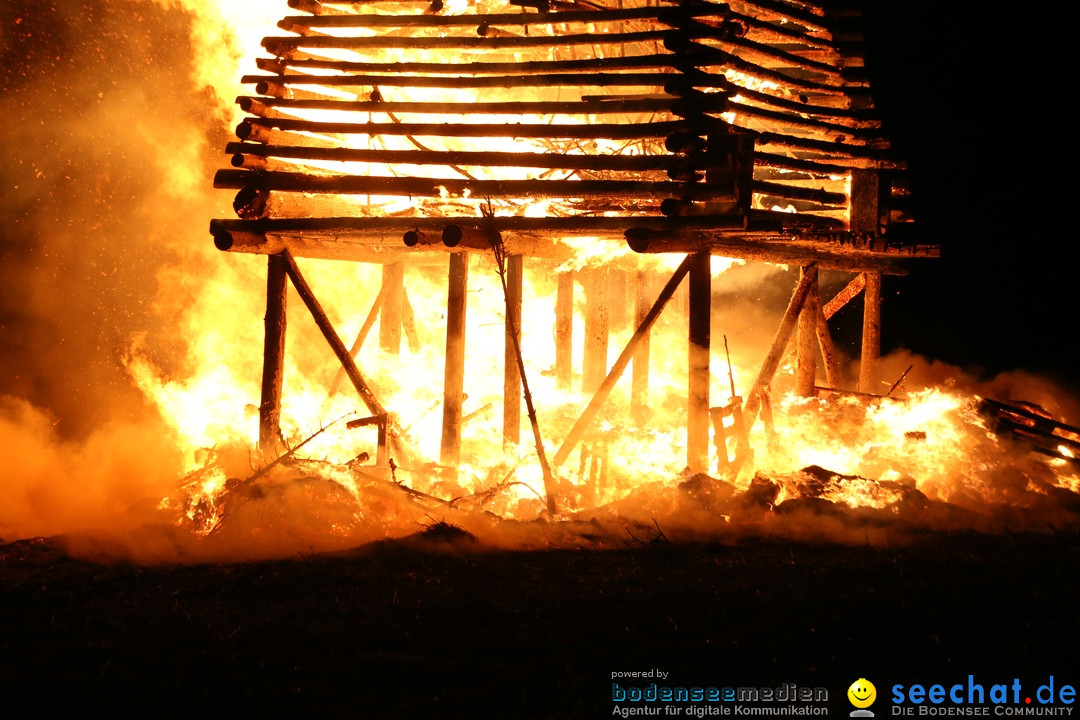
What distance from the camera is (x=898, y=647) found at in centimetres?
363

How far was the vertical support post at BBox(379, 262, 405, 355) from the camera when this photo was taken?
12.2 m

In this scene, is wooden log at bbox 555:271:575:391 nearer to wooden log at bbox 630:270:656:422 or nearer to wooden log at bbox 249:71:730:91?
wooden log at bbox 630:270:656:422

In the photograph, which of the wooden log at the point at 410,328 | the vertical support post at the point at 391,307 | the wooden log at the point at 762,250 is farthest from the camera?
the wooden log at the point at 410,328

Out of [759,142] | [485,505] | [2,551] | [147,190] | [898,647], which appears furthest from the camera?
[147,190]

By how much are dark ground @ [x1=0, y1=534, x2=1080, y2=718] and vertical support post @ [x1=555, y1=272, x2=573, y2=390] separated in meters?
7.33

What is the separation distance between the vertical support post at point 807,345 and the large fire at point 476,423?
0.26m

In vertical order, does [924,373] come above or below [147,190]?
below

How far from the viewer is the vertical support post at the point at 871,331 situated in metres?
10.5

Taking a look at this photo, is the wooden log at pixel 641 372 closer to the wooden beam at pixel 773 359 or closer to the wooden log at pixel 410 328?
the wooden beam at pixel 773 359

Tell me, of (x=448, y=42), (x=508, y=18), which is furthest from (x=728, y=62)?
(x=448, y=42)

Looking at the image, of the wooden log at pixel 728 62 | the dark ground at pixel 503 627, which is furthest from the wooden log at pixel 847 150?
the dark ground at pixel 503 627

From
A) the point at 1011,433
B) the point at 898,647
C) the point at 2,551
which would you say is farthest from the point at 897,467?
the point at 2,551

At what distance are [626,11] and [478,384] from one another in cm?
779

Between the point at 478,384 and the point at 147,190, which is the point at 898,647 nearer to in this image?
the point at 478,384
